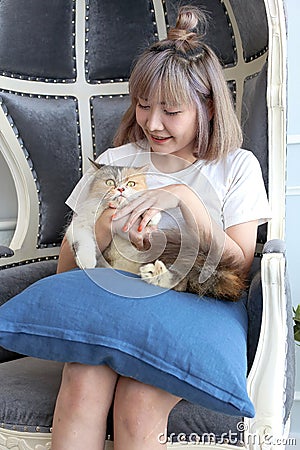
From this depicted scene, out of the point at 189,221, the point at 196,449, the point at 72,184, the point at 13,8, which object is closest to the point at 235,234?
the point at 189,221

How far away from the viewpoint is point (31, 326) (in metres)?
1.11

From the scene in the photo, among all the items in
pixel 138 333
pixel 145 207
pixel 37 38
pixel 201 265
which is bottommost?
pixel 138 333

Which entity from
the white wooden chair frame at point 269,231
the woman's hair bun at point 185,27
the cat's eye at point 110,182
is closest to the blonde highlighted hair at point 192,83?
the woman's hair bun at point 185,27

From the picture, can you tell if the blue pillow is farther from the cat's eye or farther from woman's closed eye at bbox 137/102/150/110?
woman's closed eye at bbox 137/102/150/110

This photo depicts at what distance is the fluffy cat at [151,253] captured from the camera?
1.16 metres

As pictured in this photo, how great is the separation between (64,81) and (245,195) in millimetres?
710

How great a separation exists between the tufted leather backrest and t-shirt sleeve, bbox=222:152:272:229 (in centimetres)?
31

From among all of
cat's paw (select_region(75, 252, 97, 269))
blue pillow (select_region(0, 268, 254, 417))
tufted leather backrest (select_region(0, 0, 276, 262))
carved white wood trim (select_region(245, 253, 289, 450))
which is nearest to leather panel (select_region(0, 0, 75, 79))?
tufted leather backrest (select_region(0, 0, 276, 262))

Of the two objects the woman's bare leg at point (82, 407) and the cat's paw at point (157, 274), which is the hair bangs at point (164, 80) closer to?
the cat's paw at point (157, 274)

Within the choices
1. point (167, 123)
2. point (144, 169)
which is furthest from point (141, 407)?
point (167, 123)

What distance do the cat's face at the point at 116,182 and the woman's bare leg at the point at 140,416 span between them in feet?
1.18

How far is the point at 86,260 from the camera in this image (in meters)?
1.27

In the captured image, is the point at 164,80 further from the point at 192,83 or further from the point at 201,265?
the point at 201,265

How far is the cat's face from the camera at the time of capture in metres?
1.26
